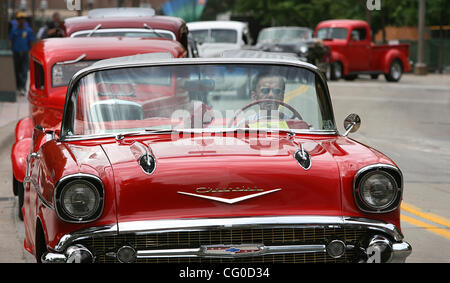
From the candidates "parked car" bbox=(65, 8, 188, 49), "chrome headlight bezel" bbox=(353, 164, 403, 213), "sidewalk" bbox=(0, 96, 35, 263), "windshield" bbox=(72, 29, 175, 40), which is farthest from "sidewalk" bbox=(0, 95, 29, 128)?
"chrome headlight bezel" bbox=(353, 164, 403, 213)

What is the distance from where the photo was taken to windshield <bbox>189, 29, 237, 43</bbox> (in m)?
26.7

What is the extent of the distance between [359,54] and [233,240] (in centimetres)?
2607

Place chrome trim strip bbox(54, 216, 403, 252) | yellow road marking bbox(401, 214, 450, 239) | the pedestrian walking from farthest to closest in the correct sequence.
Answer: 1. the pedestrian walking
2. yellow road marking bbox(401, 214, 450, 239)
3. chrome trim strip bbox(54, 216, 403, 252)

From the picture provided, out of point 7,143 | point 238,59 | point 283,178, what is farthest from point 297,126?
point 7,143

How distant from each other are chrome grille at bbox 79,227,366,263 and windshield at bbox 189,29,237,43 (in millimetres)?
22623

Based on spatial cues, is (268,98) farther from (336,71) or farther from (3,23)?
(336,71)

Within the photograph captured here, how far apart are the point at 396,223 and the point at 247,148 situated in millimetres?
860

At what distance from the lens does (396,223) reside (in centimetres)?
451

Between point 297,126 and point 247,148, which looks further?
point 297,126

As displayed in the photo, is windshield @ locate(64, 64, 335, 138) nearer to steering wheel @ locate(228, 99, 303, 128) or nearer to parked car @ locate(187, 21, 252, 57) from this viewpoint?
steering wheel @ locate(228, 99, 303, 128)

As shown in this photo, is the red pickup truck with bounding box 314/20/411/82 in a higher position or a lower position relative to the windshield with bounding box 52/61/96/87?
lower
